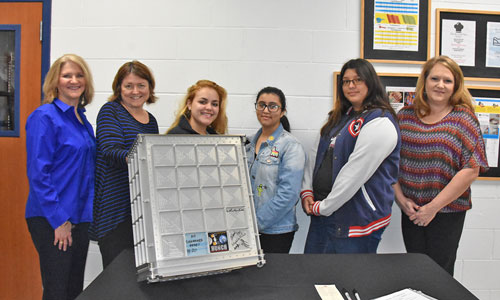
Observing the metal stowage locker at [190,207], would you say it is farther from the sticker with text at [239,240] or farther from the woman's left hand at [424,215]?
the woman's left hand at [424,215]

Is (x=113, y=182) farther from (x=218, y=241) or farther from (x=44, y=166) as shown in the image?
(x=218, y=241)

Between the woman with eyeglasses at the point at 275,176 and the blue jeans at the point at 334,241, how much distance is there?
0.19 m

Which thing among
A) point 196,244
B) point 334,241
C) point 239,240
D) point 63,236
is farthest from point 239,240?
point 63,236

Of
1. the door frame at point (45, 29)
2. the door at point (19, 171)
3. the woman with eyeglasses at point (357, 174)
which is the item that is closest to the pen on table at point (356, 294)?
the woman with eyeglasses at point (357, 174)

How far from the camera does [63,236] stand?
1753 mm

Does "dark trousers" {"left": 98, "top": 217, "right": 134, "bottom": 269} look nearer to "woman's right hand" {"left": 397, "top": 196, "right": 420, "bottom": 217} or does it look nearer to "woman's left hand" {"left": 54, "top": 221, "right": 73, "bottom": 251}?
"woman's left hand" {"left": 54, "top": 221, "right": 73, "bottom": 251}

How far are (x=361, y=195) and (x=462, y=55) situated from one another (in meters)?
1.55

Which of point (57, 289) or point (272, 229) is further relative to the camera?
point (272, 229)

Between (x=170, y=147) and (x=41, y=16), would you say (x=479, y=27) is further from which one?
(x=41, y=16)

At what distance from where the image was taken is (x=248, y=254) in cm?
125

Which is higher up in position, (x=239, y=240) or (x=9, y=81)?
(x=9, y=81)

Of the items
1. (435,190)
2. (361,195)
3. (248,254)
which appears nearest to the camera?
(248,254)

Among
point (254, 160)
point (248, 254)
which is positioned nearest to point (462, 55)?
point (254, 160)

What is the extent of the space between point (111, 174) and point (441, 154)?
173 centimetres
